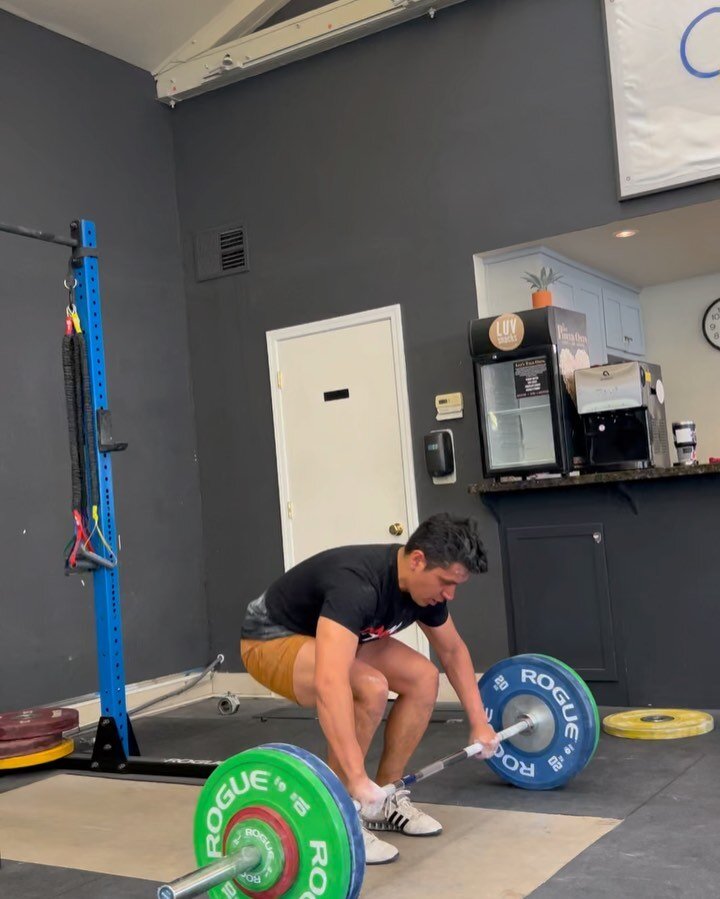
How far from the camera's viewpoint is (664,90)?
4.44 metres

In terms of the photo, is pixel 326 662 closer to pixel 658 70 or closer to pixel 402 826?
pixel 402 826

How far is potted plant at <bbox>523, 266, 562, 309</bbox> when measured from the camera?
15.4 ft

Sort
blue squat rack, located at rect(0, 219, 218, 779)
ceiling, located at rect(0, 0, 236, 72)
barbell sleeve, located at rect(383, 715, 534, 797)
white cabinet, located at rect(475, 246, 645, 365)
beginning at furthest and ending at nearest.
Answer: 1. ceiling, located at rect(0, 0, 236, 72)
2. white cabinet, located at rect(475, 246, 645, 365)
3. blue squat rack, located at rect(0, 219, 218, 779)
4. barbell sleeve, located at rect(383, 715, 534, 797)

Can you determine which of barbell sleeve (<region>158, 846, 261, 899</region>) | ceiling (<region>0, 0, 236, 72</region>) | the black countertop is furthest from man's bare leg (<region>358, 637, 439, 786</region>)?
ceiling (<region>0, 0, 236, 72</region>)

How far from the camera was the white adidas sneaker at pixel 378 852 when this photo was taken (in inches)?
107

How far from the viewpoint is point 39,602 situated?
4.91 meters

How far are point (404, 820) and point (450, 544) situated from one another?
0.85 meters

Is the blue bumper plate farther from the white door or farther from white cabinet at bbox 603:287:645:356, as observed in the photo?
white cabinet at bbox 603:287:645:356

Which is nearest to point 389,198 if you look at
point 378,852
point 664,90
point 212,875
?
point 664,90

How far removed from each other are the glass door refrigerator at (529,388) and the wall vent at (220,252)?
1.63 metres

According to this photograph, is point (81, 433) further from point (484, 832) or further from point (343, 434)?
point (484, 832)

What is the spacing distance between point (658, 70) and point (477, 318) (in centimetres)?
133

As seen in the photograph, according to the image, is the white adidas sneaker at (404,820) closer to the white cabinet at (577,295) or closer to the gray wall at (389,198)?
the gray wall at (389,198)

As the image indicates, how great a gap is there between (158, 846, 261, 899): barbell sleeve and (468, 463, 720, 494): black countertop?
8.65 ft
